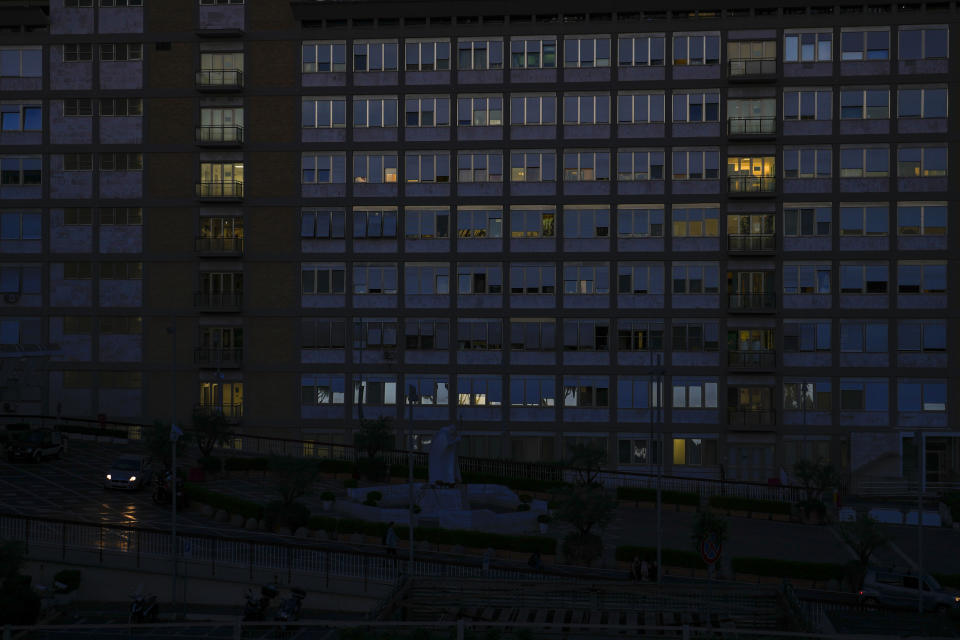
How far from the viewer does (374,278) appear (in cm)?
7038

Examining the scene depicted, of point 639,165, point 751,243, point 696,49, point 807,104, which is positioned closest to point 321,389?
point 639,165

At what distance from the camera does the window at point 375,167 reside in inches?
2761

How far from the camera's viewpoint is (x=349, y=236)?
7025 cm

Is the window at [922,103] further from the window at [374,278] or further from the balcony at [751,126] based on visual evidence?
the window at [374,278]

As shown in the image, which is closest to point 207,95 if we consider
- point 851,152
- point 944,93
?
point 851,152

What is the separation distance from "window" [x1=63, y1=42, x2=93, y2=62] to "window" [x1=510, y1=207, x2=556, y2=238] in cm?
3131

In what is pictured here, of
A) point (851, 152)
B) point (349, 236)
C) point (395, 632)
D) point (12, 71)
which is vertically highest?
point (12, 71)

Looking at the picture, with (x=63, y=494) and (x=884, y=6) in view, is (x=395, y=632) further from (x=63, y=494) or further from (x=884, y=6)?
(x=884, y=6)

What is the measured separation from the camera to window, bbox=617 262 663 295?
68.7 metres

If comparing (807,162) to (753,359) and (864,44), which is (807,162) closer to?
(864,44)

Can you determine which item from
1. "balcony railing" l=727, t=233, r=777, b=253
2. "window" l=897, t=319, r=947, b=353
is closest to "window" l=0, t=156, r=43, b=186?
"balcony railing" l=727, t=233, r=777, b=253

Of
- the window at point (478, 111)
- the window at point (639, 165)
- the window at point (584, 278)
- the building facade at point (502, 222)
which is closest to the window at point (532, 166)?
the building facade at point (502, 222)

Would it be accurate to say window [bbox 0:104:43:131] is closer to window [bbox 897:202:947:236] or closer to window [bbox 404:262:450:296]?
window [bbox 404:262:450:296]

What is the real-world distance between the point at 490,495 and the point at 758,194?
2888 centimetres
